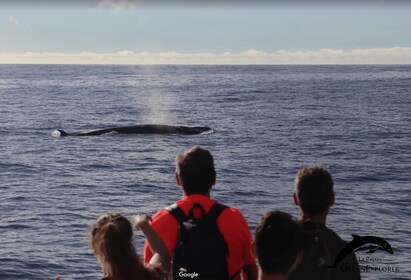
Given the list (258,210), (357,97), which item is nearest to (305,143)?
(258,210)

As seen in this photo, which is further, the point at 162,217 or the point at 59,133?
the point at 59,133

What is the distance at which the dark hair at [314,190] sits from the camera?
19.8 ft

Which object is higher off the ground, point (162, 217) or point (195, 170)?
point (195, 170)

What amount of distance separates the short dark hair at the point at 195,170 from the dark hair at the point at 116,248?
2.93 feet

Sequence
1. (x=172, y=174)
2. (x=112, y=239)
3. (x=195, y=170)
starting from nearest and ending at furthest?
(x=112, y=239), (x=195, y=170), (x=172, y=174)

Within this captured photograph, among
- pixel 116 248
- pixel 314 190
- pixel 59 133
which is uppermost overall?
pixel 314 190

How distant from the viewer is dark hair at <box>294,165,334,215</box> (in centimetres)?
603

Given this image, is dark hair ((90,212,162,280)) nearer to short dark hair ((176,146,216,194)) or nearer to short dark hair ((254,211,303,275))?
short dark hair ((176,146,216,194))

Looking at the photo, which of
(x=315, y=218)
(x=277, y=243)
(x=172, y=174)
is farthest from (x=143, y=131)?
(x=277, y=243)

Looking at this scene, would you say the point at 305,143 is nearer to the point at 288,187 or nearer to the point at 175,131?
the point at 175,131

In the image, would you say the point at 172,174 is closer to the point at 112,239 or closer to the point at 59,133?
the point at 59,133

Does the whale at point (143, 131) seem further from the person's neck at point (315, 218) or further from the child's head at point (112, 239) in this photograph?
the child's head at point (112, 239)

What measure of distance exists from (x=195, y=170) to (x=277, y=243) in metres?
1.57

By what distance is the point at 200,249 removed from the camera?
6.27 meters
